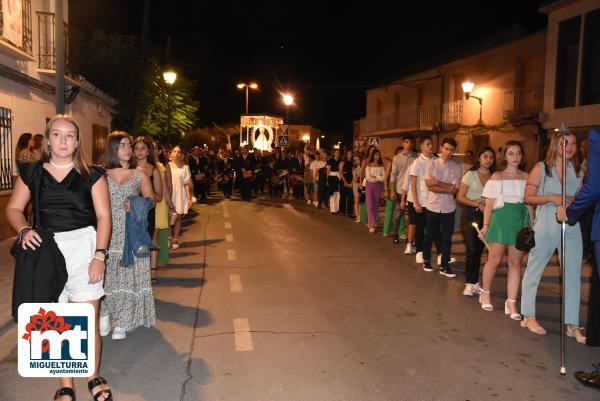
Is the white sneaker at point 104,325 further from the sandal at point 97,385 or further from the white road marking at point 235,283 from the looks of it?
the white road marking at point 235,283

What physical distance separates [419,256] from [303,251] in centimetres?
210

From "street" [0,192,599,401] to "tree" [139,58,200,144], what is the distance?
13.6m

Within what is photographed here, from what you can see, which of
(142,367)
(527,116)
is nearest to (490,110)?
(527,116)

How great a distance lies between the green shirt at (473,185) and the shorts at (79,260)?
4.72 meters

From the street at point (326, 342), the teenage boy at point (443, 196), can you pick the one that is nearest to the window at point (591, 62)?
the street at point (326, 342)

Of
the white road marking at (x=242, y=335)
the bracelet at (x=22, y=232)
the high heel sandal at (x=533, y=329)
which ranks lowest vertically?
the white road marking at (x=242, y=335)

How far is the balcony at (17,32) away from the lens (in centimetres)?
1026

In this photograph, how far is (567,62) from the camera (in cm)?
2019

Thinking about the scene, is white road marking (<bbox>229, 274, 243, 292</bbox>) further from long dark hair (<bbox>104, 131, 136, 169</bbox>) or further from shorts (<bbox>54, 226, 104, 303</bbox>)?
shorts (<bbox>54, 226, 104, 303</bbox>)

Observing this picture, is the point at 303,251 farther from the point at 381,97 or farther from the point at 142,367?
the point at 381,97

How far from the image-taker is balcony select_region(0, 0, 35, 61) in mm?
10258

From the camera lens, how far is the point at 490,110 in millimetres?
26469

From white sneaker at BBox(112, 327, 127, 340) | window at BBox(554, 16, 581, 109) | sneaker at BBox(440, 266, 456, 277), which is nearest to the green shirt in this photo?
sneaker at BBox(440, 266, 456, 277)

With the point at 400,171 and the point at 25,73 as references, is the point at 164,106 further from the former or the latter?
the point at 400,171
